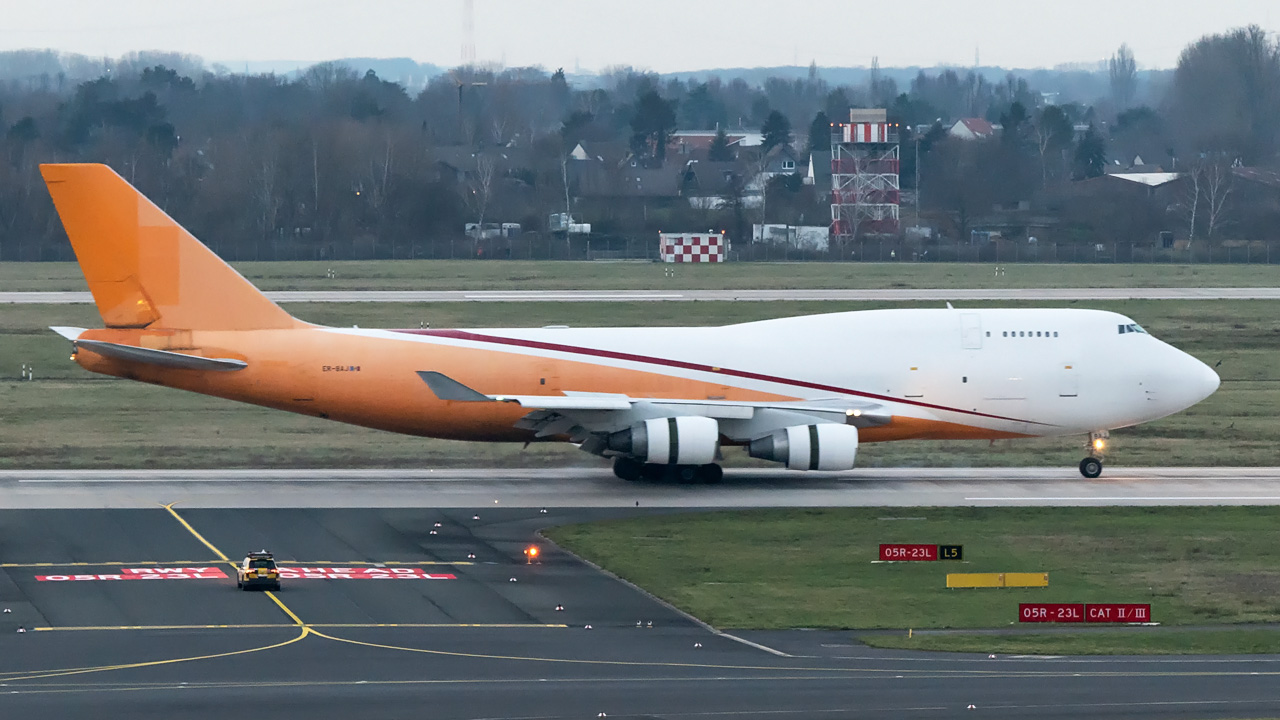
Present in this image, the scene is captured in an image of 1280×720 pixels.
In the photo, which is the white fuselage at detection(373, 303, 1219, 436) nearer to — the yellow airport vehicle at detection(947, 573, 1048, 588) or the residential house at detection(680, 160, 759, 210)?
the yellow airport vehicle at detection(947, 573, 1048, 588)

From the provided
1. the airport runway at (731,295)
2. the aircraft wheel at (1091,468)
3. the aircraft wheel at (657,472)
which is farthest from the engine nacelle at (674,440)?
the airport runway at (731,295)

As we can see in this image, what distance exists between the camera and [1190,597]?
1244 inches

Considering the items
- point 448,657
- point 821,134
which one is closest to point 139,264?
point 448,657

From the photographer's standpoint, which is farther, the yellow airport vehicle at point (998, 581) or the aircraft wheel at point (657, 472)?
the aircraft wheel at point (657, 472)

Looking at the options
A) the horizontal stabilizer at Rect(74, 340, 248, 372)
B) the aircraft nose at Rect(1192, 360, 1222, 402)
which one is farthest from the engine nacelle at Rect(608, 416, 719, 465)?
the aircraft nose at Rect(1192, 360, 1222, 402)

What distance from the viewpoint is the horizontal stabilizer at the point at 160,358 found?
137ft

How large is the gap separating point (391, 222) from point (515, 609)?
118m

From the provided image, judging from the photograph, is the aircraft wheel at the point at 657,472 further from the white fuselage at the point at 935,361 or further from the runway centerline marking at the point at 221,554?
the runway centerline marking at the point at 221,554

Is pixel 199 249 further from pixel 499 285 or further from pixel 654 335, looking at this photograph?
pixel 499 285

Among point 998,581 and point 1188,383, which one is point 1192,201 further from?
point 998,581

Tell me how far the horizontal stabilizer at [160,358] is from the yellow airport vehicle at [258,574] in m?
11.9

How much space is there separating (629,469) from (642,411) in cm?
260

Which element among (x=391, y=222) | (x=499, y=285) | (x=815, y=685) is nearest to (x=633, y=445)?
(x=815, y=685)

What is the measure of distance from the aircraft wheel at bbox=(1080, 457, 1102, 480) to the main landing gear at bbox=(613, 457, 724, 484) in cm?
1003
